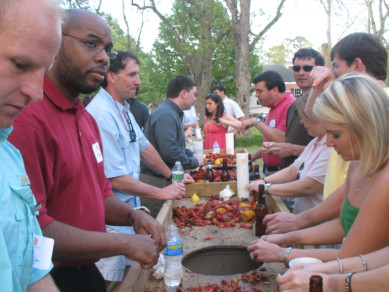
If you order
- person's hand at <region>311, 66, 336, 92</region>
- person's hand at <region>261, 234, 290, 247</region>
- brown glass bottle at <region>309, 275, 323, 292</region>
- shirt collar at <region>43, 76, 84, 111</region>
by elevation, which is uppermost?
person's hand at <region>311, 66, 336, 92</region>

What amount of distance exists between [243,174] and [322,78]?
4.55 ft

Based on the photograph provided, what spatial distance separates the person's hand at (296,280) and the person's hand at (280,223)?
100 cm

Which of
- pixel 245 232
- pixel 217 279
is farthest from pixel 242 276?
pixel 245 232

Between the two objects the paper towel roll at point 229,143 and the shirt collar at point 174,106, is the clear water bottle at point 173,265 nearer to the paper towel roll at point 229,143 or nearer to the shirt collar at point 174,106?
the shirt collar at point 174,106

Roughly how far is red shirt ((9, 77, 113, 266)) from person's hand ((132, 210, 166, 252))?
278mm

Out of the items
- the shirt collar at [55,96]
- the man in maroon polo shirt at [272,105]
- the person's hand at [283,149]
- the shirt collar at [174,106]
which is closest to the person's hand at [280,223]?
the person's hand at [283,149]

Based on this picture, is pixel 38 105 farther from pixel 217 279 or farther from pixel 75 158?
pixel 217 279

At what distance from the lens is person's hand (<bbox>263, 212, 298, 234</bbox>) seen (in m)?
2.62

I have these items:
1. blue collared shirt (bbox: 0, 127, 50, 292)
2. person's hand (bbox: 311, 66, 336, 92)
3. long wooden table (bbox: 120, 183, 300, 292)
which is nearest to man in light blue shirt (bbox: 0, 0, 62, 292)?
blue collared shirt (bbox: 0, 127, 50, 292)

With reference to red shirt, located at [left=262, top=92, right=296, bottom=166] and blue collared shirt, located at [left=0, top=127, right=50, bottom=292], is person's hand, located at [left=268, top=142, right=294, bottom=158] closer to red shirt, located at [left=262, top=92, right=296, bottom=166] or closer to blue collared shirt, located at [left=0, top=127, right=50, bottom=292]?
red shirt, located at [left=262, top=92, right=296, bottom=166]

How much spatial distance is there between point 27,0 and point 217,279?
1852 mm

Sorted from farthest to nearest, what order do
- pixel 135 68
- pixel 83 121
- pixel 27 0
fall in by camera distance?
pixel 135 68, pixel 83 121, pixel 27 0

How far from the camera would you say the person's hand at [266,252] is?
213 cm

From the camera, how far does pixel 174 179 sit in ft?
12.8
